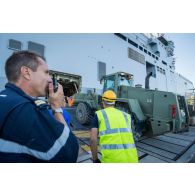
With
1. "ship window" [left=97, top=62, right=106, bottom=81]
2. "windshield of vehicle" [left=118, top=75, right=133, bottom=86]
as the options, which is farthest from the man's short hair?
"ship window" [left=97, top=62, right=106, bottom=81]

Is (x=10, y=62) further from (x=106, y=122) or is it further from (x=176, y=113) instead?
(x=176, y=113)

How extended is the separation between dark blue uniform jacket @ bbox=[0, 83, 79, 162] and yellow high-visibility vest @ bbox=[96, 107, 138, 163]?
0.91 metres

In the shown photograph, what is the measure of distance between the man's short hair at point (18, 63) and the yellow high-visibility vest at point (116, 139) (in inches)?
40.8

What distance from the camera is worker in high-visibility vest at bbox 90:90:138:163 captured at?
1483 millimetres

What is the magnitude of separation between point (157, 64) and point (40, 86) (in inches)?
1002

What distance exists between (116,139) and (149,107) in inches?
123

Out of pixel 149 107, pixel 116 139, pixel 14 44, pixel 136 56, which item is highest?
pixel 136 56

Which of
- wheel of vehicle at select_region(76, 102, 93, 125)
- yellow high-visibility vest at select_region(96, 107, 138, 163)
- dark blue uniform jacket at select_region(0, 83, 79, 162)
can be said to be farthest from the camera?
wheel of vehicle at select_region(76, 102, 93, 125)

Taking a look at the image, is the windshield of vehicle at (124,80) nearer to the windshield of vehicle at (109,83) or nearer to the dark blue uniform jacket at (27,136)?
the windshield of vehicle at (109,83)

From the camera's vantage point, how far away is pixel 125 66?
14859mm

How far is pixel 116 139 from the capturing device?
4.98 ft

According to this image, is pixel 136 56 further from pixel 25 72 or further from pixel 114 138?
pixel 25 72

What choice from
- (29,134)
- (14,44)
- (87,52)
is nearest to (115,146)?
(29,134)

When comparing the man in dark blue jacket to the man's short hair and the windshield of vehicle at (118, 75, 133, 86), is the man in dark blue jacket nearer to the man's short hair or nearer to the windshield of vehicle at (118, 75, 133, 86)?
the man's short hair
